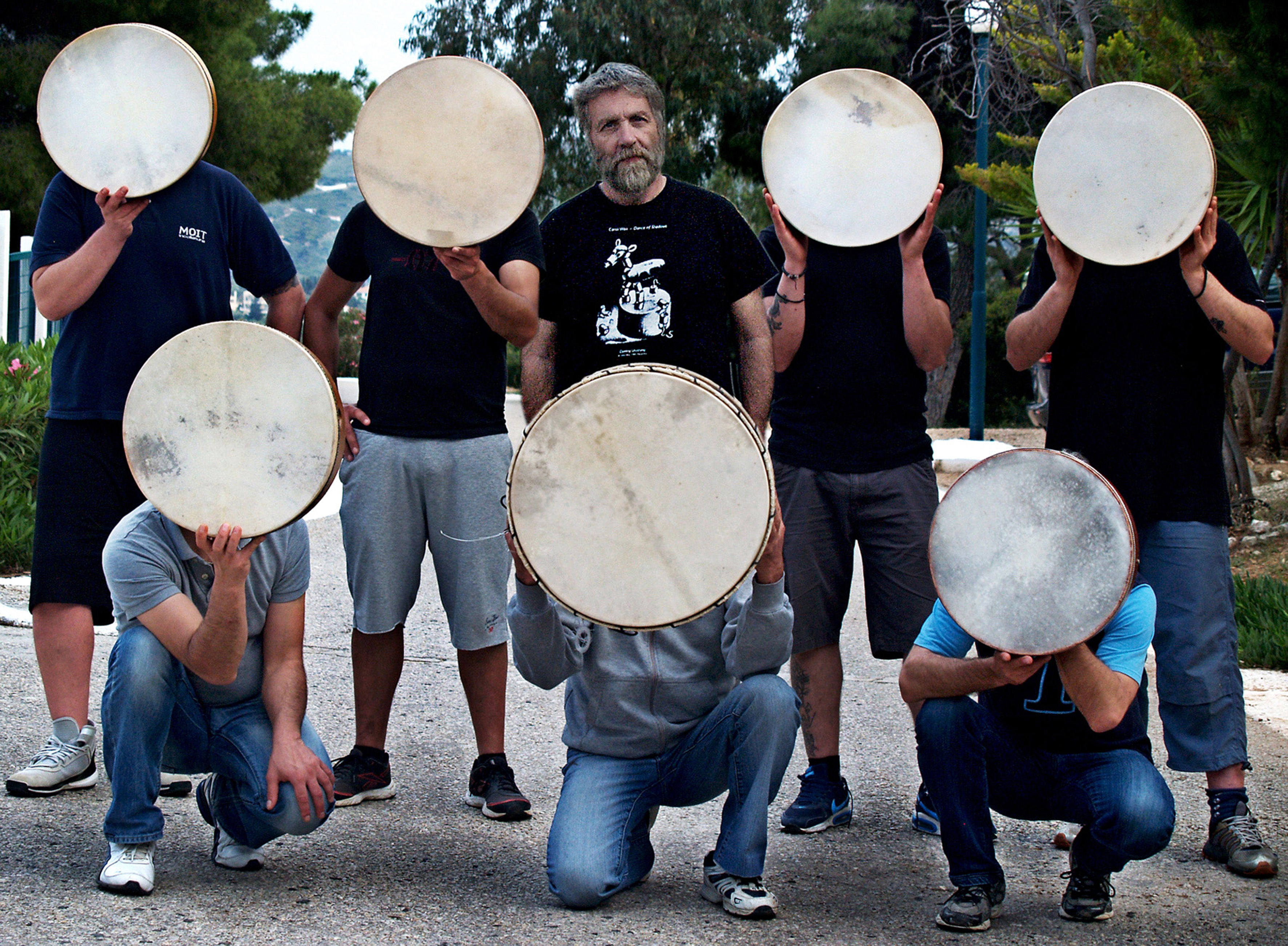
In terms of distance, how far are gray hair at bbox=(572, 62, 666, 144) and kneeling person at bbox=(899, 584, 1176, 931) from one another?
142 cm

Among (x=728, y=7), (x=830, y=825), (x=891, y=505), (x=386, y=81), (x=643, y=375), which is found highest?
(x=728, y=7)

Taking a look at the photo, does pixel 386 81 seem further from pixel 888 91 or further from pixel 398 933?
pixel 398 933

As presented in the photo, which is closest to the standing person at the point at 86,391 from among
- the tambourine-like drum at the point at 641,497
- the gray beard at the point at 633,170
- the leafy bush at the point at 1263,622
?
the gray beard at the point at 633,170

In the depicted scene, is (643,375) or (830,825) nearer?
(643,375)

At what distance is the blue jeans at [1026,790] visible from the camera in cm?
258

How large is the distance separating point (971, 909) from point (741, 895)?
17.6 inches

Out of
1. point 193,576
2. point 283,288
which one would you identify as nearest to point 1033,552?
point 193,576

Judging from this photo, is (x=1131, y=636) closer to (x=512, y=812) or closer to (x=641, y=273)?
(x=641, y=273)

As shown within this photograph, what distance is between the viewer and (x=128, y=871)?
261cm

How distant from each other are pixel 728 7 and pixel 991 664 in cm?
1614

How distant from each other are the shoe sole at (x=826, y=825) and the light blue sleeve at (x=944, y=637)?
0.75 m

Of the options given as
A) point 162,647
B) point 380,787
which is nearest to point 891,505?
point 380,787

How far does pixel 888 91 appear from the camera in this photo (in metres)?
3.43

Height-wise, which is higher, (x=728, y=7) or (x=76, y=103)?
(x=728, y=7)
